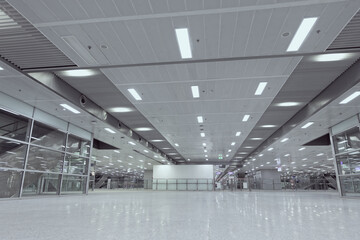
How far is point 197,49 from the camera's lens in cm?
695

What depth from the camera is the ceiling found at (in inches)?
211

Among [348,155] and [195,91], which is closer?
[195,91]

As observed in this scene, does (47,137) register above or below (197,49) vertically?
below

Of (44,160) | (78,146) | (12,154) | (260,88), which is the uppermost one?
(260,88)

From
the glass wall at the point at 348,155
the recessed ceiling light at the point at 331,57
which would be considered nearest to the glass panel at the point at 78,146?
the recessed ceiling light at the point at 331,57

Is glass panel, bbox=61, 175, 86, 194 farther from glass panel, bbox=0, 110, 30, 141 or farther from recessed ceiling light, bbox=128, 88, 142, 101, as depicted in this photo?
recessed ceiling light, bbox=128, 88, 142, 101

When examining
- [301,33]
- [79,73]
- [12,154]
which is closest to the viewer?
[301,33]

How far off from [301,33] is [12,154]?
1339 cm

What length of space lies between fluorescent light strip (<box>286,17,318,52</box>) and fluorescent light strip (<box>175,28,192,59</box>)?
2.94 m

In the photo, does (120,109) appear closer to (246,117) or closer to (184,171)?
(246,117)

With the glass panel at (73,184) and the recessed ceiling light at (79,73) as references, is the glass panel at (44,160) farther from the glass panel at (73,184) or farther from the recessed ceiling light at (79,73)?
the recessed ceiling light at (79,73)

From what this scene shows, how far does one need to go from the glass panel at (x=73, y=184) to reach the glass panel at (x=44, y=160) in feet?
3.61

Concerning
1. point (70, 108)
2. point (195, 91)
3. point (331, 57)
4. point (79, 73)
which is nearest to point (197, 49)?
point (195, 91)

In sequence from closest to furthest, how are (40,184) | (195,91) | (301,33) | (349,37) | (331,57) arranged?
1. (301,33)
2. (349,37)
3. (331,57)
4. (195,91)
5. (40,184)
